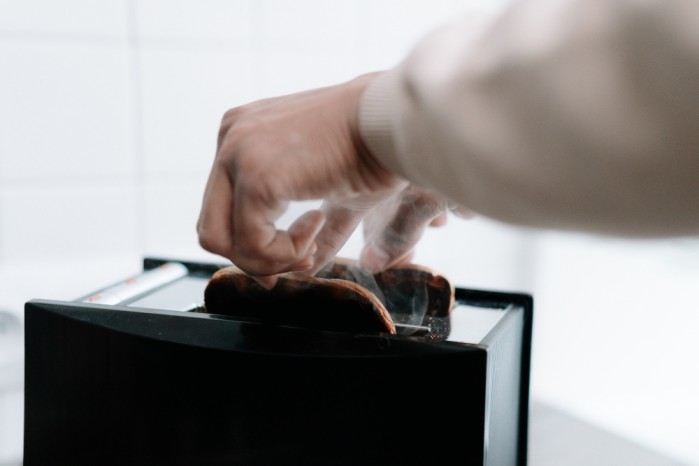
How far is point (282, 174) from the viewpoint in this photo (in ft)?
1.49

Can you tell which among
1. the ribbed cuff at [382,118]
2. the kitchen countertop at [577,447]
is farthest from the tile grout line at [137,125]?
the ribbed cuff at [382,118]

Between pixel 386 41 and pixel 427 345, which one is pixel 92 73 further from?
pixel 427 345

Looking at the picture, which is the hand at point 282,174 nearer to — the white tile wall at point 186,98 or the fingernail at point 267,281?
the fingernail at point 267,281

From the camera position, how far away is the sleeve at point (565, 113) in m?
0.34

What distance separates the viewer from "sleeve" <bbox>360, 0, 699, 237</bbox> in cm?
34

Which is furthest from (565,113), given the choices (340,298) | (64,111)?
(64,111)

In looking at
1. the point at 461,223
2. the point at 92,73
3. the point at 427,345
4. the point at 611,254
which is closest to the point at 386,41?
the point at 461,223

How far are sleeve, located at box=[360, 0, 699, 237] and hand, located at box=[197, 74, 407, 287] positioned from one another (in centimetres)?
5

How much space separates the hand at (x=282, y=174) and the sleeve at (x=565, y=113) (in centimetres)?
5

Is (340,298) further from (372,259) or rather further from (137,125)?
(137,125)

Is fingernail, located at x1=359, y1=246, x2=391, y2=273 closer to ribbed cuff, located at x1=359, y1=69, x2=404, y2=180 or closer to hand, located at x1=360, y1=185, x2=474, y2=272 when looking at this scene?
hand, located at x1=360, y1=185, x2=474, y2=272

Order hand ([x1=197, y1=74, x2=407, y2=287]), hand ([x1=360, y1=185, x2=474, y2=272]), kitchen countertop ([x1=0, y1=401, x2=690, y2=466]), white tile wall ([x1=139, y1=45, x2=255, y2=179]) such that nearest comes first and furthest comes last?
hand ([x1=197, y1=74, x2=407, y2=287]), hand ([x1=360, y1=185, x2=474, y2=272]), kitchen countertop ([x1=0, y1=401, x2=690, y2=466]), white tile wall ([x1=139, y1=45, x2=255, y2=179])

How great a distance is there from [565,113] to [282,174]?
0.17 metres

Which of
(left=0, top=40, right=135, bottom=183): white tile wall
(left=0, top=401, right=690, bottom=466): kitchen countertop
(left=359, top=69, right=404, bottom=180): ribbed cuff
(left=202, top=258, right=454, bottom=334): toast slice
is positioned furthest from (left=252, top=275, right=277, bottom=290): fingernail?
(left=0, top=40, right=135, bottom=183): white tile wall
